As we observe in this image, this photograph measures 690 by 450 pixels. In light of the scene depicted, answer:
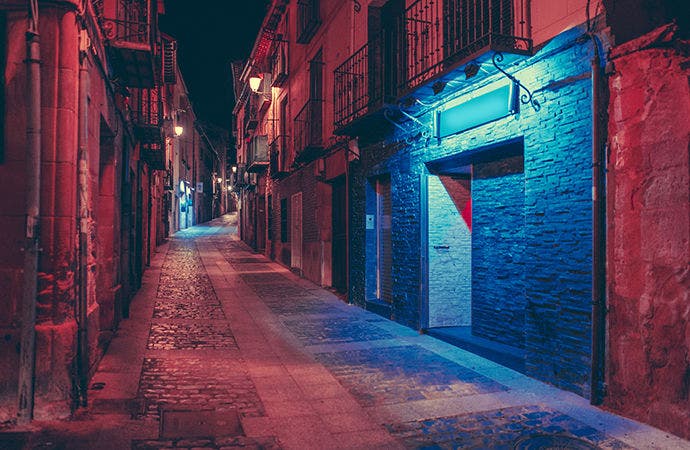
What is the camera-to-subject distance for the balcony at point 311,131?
14.8m

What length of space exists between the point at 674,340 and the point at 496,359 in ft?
9.02

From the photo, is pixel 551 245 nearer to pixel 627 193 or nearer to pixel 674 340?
pixel 627 193

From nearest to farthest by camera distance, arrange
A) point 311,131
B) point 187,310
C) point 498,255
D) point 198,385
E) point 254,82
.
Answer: point 198,385 < point 498,255 < point 187,310 < point 311,131 < point 254,82

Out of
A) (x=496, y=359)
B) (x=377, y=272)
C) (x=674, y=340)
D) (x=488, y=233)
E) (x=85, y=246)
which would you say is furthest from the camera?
(x=377, y=272)

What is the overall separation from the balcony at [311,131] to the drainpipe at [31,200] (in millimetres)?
9880

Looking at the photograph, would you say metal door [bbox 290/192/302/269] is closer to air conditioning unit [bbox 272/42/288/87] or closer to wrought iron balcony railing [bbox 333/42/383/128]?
air conditioning unit [bbox 272/42/288/87]

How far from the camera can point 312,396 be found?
5.62 metres

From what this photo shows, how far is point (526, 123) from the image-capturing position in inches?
255

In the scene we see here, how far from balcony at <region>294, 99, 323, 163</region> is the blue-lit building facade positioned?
3128 millimetres

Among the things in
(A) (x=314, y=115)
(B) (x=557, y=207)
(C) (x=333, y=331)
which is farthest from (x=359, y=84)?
(B) (x=557, y=207)

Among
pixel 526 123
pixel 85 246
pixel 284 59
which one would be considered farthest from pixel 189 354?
pixel 284 59

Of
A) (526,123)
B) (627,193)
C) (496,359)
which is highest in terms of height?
(526,123)

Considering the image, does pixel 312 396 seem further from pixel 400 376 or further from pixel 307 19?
pixel 307 19

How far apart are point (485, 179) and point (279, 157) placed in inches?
527
